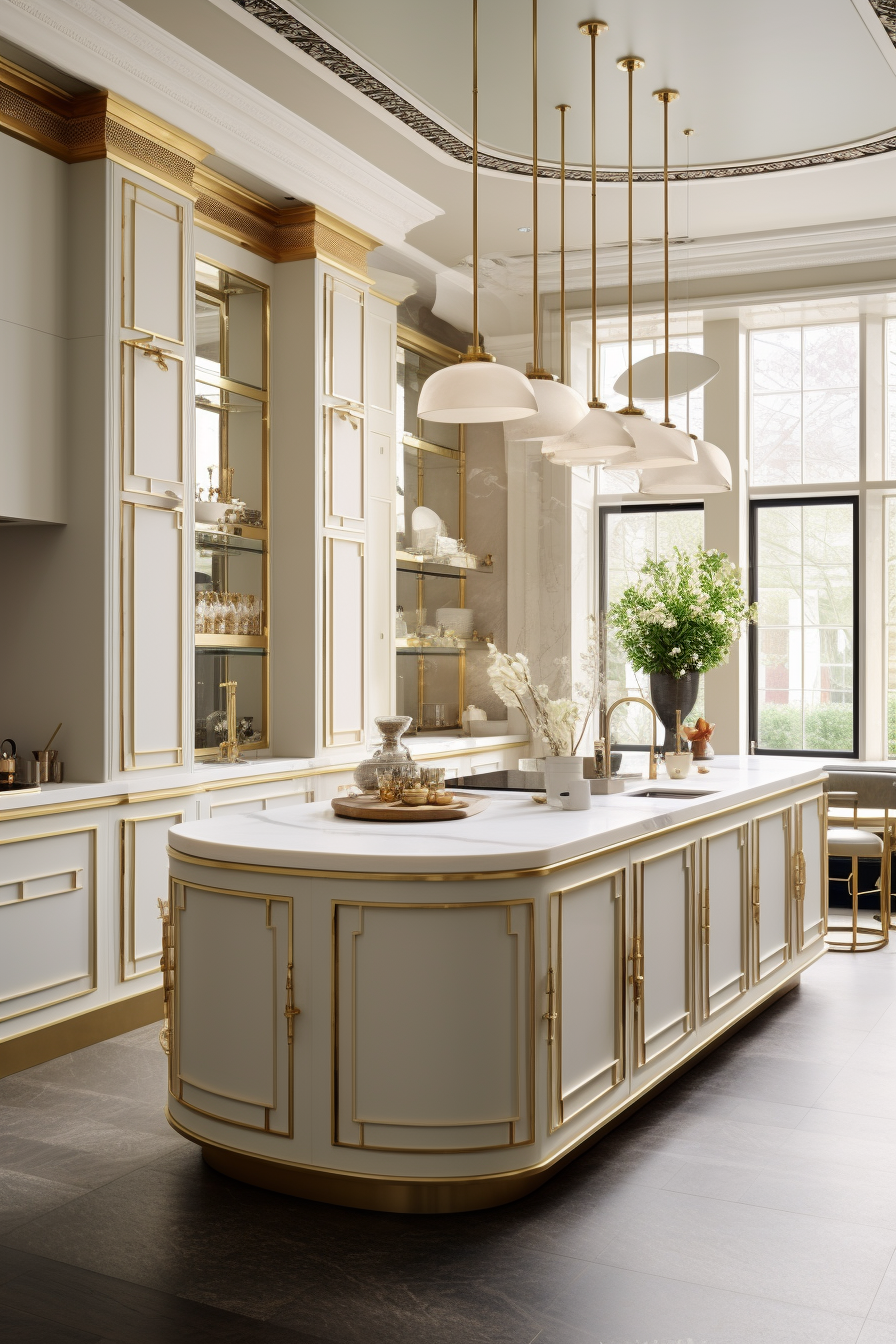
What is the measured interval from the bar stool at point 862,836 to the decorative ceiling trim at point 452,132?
10.1 feet

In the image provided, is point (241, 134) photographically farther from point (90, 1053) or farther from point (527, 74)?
point (90, 1053)

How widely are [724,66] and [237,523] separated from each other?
2.85 m

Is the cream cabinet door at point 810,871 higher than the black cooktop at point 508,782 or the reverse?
the reverse

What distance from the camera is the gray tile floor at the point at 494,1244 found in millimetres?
2502

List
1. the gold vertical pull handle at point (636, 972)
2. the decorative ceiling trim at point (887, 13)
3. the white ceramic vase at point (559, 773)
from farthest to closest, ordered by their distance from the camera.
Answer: the decorative ceiling trim at point (887, 13), the white ceramic vase at point (559, 773), the gold vertical pull handle at point (636, 972)

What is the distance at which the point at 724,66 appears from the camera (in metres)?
5.00

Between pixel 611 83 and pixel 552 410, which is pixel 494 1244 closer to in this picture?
pixel 552 410

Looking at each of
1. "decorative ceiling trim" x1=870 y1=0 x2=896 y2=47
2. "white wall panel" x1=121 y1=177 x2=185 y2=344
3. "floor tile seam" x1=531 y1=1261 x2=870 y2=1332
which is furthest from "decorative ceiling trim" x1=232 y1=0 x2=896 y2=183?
"floor tile seam" x1=531 y1=1261 x2=870 y2=1332

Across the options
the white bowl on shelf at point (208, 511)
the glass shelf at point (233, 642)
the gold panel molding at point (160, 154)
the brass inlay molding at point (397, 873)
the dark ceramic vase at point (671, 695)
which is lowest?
the brass inlay molding at point (397, 873)

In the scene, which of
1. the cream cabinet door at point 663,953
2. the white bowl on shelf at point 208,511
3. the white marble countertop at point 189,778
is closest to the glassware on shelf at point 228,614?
the white bowl on shelf at point 208,511

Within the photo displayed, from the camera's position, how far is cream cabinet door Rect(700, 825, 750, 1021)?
4.04 m

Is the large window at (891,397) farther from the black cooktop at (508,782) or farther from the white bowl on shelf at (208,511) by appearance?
the white bowl on shelf at (208,511)

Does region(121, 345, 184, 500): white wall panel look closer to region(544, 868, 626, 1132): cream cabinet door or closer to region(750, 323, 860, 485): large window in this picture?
region(544, 868, 626, 1132): cream cabinet door

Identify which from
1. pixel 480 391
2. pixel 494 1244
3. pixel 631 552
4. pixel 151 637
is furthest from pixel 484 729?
pixel 494 1244
